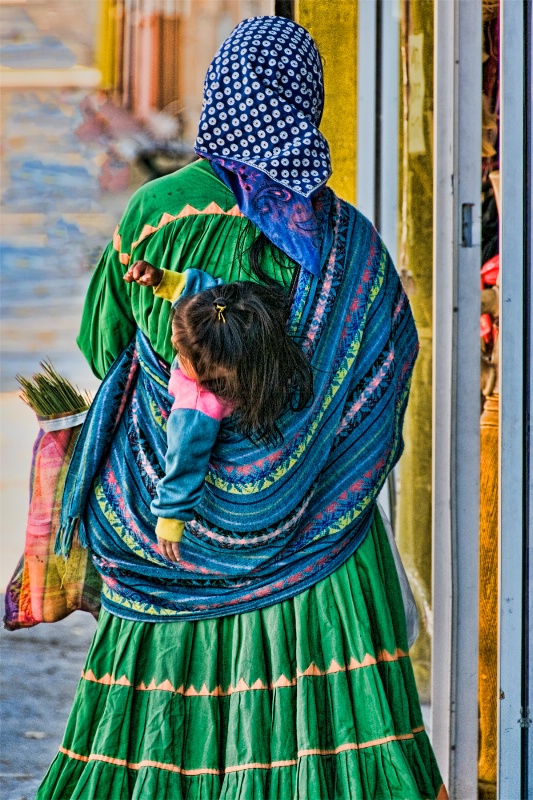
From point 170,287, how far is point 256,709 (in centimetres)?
88

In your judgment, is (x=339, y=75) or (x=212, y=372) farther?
(x=339, y=75)

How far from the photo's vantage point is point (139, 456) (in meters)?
2.24

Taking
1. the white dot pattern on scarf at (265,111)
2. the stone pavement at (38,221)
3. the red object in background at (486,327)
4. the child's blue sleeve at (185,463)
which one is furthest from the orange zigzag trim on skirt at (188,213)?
the red object in background at (486,327)

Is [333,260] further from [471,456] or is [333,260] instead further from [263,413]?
[471,456]

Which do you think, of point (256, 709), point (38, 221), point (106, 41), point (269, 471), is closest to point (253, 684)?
point (256, 709)

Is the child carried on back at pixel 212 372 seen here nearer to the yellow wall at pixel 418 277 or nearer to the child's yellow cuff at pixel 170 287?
the child's yellow cuff at pixel 170 287

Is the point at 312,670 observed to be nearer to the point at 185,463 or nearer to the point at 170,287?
the point at 185,463

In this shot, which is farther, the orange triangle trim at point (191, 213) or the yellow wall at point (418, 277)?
the yellow wall at point (418, 277)

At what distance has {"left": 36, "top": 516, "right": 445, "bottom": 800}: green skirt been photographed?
212 cm

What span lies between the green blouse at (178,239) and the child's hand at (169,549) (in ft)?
1.24

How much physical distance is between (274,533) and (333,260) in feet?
1.91

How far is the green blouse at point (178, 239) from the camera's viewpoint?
2.18m

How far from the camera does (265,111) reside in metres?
2.12

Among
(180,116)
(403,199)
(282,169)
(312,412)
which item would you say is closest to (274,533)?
(312,412)
